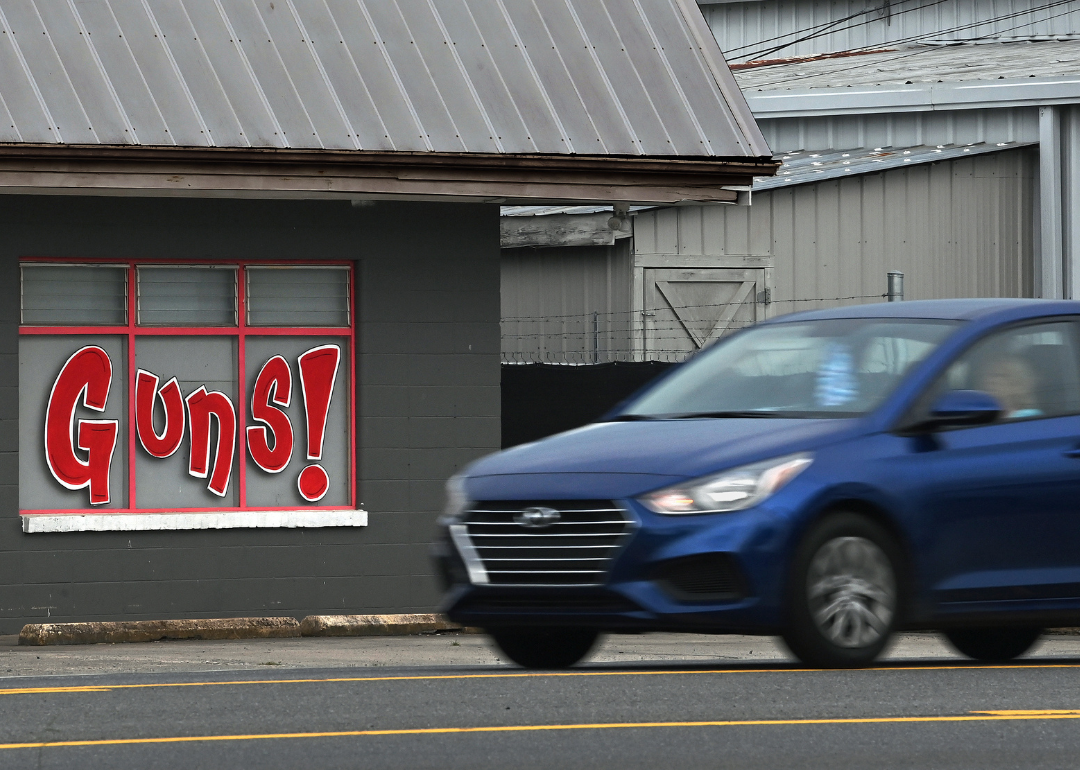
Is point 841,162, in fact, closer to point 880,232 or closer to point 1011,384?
point 880,232

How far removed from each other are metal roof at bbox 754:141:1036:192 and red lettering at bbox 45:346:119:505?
7.17m

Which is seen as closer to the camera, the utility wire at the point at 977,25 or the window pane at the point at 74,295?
the window pane at the point at 74,295

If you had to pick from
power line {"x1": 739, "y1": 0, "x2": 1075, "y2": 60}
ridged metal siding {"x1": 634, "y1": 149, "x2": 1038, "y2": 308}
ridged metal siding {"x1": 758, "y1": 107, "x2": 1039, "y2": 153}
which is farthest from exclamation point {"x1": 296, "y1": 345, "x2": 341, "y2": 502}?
power line {"x1": 739, "y1": 0, "x2": 1075, "y2": 60}

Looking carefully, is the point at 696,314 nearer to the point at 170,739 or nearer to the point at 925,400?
the point at 925,400

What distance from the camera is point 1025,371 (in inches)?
361

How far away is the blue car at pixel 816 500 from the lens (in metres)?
8.20

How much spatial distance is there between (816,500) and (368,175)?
21.5 feet

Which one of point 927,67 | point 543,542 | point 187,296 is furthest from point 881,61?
point 543,542

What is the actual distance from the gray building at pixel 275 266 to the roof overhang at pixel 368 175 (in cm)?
2

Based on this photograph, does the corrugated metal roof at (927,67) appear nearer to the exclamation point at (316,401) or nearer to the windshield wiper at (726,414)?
the exclamation point at (316,401)

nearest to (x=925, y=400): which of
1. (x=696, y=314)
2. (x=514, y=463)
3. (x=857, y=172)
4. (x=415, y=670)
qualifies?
(x=514, y=463)

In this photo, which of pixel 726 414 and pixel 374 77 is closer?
pixel 726 414

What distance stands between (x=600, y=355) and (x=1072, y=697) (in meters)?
10.5

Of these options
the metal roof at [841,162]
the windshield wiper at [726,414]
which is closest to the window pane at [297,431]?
the metal roof at [841,162]
